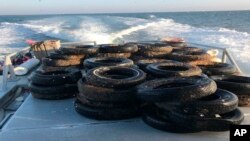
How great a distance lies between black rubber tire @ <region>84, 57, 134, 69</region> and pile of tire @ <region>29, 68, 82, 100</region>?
32cm

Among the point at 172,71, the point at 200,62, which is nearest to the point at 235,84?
the point at 172,71

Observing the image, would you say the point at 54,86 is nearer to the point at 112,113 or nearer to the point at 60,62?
the point at 60,62

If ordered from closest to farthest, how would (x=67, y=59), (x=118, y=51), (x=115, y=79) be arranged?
(x=115, y=79)
(x=67, y=59)
(x=118, y=51)

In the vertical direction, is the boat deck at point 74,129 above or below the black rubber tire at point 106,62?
below

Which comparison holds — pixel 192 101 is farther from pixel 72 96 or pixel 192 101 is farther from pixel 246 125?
pixel 72 96

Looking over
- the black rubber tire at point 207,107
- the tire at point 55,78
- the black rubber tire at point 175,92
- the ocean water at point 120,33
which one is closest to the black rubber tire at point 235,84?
the black rubber tire at point 175,92

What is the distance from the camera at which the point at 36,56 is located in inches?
416

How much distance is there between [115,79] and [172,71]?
0.94 meters

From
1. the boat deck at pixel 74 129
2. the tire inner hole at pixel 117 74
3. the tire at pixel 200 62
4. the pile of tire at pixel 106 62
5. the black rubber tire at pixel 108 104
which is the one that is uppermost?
the pile of tire at pixel 106 62

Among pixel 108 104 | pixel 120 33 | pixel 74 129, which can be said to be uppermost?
pixel 108 104

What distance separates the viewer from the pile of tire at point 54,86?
5.77 m

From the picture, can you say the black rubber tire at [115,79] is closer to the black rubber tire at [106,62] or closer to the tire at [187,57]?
the black rubber tire at [106,62]

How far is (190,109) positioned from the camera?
4.18 meters

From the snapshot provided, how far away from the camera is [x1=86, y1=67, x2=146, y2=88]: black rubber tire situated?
4875 mm
